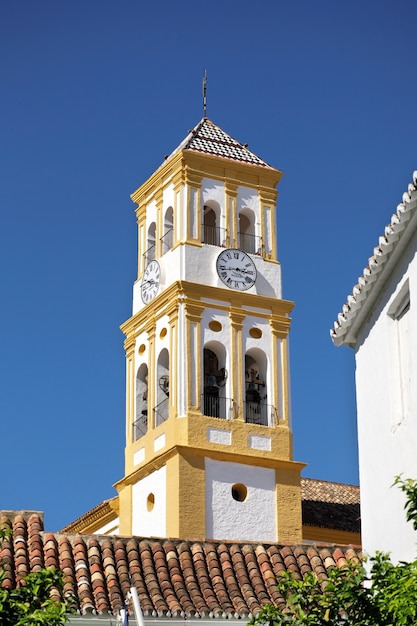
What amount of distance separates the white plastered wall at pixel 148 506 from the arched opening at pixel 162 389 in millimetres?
1305

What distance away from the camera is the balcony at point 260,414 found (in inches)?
1283

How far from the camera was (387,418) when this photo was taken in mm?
15828

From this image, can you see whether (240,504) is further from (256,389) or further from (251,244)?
(251,244)

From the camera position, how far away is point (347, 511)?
3391 cm

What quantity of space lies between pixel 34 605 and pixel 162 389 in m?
20.8

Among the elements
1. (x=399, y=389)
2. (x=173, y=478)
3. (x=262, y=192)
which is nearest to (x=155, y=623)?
(x=399, y=389)

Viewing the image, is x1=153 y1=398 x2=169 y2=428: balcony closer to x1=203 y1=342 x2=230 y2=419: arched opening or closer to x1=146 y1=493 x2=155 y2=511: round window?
x1=203 y1=342 x2=230 y2=419: arched opening

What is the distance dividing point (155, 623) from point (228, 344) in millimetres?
15206

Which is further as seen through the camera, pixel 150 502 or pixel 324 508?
pixel 324 508

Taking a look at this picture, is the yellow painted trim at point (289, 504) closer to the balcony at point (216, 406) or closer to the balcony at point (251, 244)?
the balcony at point (216, 406)

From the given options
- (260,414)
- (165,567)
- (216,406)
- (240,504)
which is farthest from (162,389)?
(165,567)

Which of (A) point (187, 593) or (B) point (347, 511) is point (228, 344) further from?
(A) point (187, 593)

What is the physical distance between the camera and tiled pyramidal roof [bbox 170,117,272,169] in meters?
34.5

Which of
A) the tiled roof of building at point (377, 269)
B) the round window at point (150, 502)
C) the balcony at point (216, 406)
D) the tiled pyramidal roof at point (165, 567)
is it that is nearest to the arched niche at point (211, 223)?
the balcony at point (216, 406)
